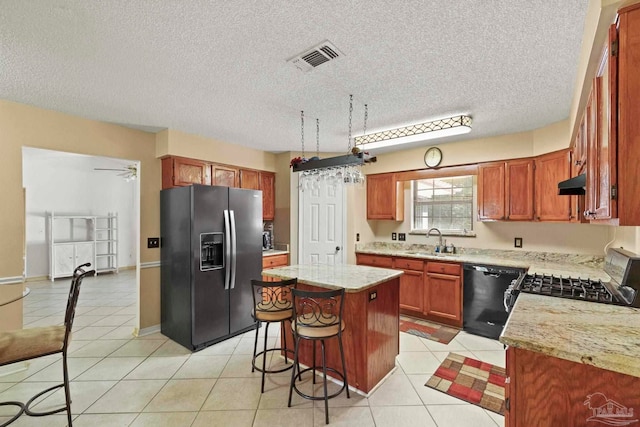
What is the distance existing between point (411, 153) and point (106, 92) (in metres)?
3.89

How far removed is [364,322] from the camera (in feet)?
7.44

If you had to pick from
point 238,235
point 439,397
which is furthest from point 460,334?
point 238,235

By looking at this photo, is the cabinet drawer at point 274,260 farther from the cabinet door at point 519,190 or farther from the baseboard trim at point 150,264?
the cabinet door at point 519,190

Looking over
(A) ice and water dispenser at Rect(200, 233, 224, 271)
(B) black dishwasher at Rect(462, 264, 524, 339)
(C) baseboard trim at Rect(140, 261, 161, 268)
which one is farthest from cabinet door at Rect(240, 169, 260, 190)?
(B) black dishwasher at Rect(462, 264, 524, 339)

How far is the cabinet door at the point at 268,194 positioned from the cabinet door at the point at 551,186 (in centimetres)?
376

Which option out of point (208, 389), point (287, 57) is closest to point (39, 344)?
point (208, 389)

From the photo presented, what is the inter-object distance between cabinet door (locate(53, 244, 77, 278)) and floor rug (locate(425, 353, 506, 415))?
8.03 metres

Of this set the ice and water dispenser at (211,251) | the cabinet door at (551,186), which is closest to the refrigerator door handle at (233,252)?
the ice and water dispenser at (211,251)

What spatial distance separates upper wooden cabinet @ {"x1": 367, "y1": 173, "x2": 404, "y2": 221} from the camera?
183 inches

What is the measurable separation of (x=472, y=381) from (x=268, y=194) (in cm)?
373

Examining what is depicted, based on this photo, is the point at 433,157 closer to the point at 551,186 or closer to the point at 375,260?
the point at 551,186

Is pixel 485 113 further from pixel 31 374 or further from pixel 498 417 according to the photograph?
pixel 31 374

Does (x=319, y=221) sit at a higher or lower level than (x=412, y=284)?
higher

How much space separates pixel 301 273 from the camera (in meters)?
2.69
